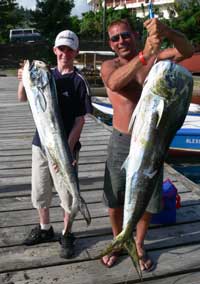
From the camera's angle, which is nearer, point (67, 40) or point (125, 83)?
point (125, 83)

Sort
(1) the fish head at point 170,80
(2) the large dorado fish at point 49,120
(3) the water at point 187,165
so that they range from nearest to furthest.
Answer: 1. (1) the fish head at point 170,80
2. (2) the large dorado fish at point 49,120
3. (3) the water at point 187,165

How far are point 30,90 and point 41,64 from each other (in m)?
0.20

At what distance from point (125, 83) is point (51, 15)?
128 ft

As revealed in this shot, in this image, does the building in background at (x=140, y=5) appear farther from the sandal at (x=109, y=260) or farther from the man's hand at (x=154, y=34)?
the man's hand at (x=154, y=34)

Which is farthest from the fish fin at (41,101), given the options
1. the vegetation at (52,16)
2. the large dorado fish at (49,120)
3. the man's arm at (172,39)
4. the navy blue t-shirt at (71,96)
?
the vegetation at (52,16)

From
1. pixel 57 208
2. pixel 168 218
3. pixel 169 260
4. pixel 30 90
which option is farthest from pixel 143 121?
pixel 57 208

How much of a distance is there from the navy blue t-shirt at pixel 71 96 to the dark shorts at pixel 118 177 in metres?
0.34

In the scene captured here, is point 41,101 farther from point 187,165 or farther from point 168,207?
point 187,165


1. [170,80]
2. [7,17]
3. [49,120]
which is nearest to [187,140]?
[49,120]

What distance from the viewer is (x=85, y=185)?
208 inches

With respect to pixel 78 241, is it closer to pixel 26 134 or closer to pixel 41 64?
pixel 41 64

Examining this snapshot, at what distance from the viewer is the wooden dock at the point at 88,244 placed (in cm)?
327

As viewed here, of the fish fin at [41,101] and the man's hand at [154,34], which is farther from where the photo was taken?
the fish fin at [41,101]

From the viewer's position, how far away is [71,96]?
337 centimetres
